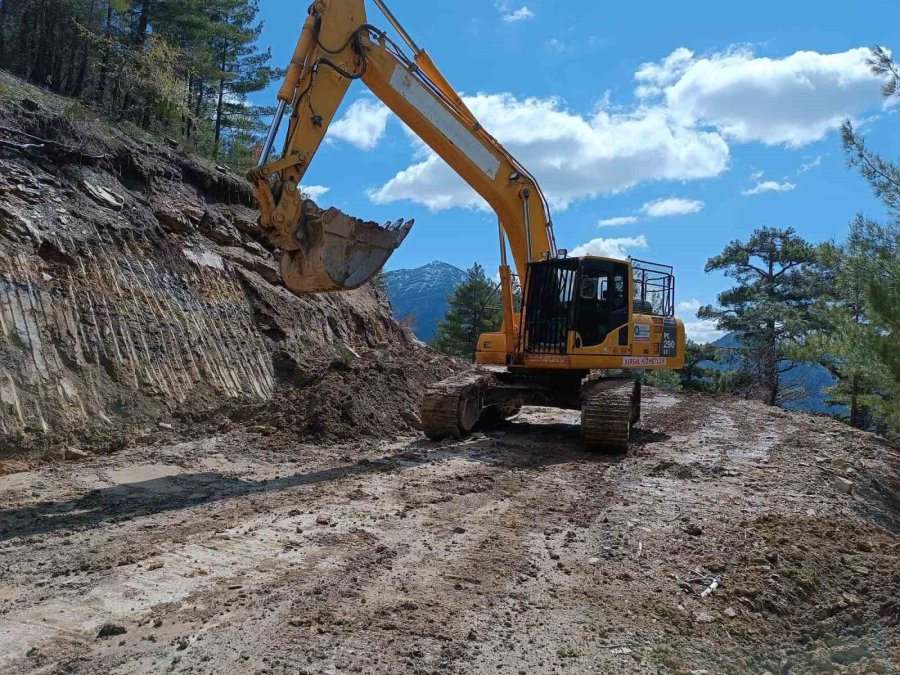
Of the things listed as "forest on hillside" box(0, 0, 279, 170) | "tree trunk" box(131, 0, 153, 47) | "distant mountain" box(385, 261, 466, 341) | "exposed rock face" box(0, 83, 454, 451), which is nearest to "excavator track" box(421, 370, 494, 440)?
"exposed rock face" box(0, 83, 454, 451)

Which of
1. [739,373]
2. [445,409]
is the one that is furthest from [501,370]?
[739,373]

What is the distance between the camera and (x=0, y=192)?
9.08 meters

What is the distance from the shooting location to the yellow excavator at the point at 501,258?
7152mm

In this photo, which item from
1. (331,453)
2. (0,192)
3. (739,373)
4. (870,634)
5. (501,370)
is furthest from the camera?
(739,373)

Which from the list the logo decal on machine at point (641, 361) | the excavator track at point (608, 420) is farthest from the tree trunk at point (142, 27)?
the excavator track at point (608, 420)

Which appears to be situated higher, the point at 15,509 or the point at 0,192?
the point at 0,192

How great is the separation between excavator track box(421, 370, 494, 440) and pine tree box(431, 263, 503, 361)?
23.2 m

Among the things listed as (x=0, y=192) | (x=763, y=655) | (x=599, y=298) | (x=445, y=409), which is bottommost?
(x=763, y=655)

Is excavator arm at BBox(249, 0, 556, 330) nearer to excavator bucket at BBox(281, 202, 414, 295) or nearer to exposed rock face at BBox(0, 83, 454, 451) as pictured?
excavator bucket at BBox(281, 202, 414, 295)

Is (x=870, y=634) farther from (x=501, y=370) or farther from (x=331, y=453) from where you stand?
(x=501, y=370)

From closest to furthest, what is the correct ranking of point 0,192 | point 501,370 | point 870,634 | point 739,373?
point 870,634
point 0,192
point 501,370
point 739,373

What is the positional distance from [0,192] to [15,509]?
576 centimetres

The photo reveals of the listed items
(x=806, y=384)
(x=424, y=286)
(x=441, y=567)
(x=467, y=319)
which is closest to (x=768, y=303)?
(x=806, y=384)

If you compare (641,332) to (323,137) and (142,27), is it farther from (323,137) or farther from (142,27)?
(142,27)
